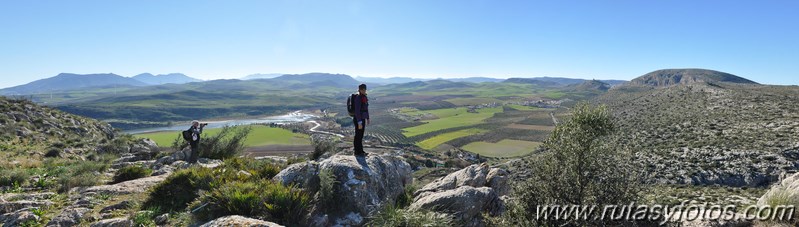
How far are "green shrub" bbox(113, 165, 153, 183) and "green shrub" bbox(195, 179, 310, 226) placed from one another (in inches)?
349

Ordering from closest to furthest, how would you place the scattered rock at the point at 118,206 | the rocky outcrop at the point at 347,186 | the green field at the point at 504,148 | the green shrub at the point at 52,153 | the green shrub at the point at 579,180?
the rocky outcrop at the point at 347,186 < the scattered rock at the point at 118,206 < the green shrub at the point at 579,180 < the green shrub at the point at 52,153 < the green field at the point at 504,148

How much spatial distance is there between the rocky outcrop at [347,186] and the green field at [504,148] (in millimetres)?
74639

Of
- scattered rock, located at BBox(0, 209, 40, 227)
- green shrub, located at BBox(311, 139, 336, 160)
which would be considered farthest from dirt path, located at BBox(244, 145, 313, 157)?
scattered rock, located at BBox(0, 209, 40, 227)

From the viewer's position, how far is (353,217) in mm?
10172

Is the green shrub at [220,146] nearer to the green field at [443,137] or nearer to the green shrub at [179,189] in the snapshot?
the green shrub at [179,189]

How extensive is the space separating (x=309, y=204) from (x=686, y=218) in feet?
38.4

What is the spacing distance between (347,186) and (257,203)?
259 cm

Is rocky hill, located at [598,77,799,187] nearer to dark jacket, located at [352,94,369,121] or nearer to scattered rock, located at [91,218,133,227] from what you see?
dark jacket, located at [352,94,369,121]

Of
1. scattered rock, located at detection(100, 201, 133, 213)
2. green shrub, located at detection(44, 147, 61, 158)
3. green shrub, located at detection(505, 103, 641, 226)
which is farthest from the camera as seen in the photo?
green shrub, located at detection(44, 147, 61, 158)

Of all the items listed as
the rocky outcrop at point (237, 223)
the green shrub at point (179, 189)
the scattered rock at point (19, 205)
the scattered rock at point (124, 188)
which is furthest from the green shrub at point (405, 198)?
the scattered rock at point (19, 205)

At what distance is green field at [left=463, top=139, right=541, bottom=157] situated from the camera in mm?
84688

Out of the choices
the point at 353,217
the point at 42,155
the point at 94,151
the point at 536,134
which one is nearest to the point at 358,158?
the point at 353,217

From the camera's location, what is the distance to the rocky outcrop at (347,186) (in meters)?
10.1

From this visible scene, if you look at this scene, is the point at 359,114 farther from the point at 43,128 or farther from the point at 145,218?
the point at 43,128
